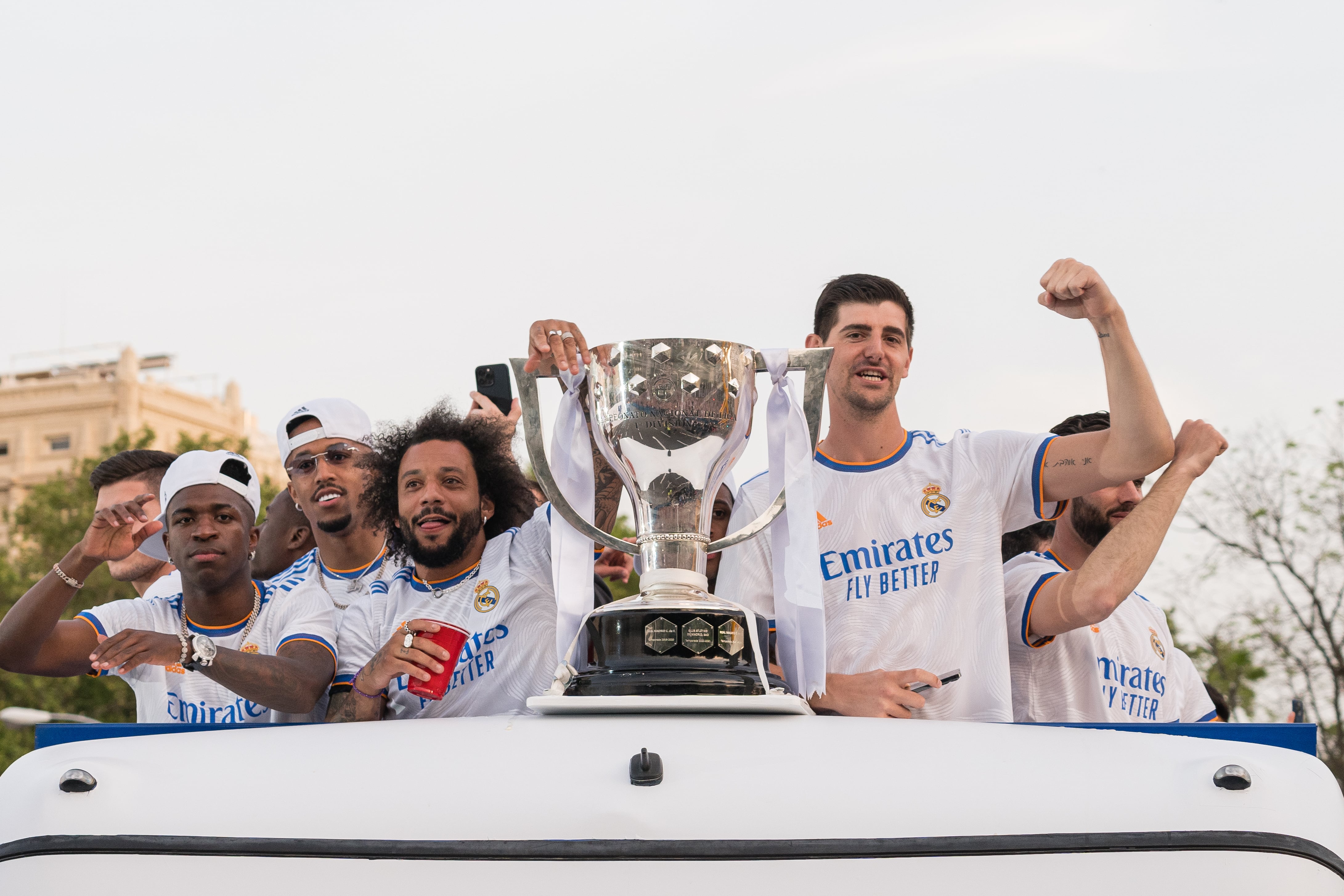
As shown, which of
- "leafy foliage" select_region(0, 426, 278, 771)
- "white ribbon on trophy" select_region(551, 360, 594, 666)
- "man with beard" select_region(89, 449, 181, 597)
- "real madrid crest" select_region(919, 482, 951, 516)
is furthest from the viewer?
"leafy foliage" select_region(0, 426, 278, 771)

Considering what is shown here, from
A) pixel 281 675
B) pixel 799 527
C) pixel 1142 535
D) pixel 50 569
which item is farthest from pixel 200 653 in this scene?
pixel 50 569

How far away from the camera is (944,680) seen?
2.81 m

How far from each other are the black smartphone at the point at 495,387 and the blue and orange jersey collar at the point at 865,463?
96cm

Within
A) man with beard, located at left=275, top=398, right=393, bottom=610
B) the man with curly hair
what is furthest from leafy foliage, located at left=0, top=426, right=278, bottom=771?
the man with curly hair

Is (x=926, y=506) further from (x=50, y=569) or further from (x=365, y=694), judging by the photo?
(x=50, y=569)

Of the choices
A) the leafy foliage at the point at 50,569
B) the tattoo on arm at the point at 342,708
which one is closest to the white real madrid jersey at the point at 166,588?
the tattoo on arm at the point at 342,708

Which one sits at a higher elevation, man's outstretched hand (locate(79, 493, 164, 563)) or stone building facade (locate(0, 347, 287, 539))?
stone building facade (locate(0, 347, 287, 539))

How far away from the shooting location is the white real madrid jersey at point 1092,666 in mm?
3537

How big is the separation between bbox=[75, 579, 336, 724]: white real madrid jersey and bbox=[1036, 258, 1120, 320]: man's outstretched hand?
74.1 inches

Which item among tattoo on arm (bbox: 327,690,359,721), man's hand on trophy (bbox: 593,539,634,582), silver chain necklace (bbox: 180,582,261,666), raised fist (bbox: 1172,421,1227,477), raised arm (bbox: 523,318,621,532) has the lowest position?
tattoo on arm (bbox: 327,690,359,721)

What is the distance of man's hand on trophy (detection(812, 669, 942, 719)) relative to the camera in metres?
2.65

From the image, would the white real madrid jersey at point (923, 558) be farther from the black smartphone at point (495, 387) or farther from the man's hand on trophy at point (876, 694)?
the black smartphone at point (495, 387)

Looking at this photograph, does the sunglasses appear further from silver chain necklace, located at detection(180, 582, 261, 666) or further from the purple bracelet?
the purple bracelet

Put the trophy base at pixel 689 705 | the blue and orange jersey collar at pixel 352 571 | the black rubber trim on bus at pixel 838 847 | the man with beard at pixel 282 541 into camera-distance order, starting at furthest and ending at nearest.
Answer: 1. the man with beard at pixel 282 541
2. the blue and orange jersey collar at pixel 352 571
3. the trophy base at pixel 689 705
4. the black rubber trim on bus at pixel 838 847
